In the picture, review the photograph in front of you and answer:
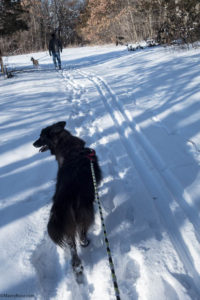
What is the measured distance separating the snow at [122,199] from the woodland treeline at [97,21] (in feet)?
16.9

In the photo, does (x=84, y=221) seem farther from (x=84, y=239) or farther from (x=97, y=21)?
(x=97, y=21)

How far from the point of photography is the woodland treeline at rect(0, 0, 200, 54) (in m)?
9.52

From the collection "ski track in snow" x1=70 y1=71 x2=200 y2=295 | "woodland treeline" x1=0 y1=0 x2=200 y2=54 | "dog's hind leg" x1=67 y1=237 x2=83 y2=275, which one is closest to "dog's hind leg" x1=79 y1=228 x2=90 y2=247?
"dog's hind leg" x1=67 y1=237 x2=83 y2=275

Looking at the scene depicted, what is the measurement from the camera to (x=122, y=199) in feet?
8.70

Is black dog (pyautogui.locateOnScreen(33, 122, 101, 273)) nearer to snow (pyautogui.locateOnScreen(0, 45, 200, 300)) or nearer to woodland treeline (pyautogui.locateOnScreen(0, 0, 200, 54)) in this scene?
snow (pyautogui.locateOnScreen(0, 45, 200, 300))

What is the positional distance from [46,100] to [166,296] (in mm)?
6646

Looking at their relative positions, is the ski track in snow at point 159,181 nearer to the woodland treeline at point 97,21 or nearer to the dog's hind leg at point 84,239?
the dog's hind leg at point 84,239

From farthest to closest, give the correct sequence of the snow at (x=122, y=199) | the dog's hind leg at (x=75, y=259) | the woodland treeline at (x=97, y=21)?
the woodland treeline at (x=97, y=21), the dog's hind leg at (x=75, y=259), the snow at (x=122, y=199)

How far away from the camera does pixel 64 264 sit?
1957mm

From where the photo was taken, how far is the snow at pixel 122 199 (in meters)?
1.75

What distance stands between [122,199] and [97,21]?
2884 cm

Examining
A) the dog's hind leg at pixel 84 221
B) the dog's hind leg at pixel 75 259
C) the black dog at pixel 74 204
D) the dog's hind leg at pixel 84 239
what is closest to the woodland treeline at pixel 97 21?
the black dog at pixel 74 204

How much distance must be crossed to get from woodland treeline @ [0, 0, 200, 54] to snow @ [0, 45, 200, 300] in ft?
16.9

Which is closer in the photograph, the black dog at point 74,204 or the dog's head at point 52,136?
the black dog at point 74,204
